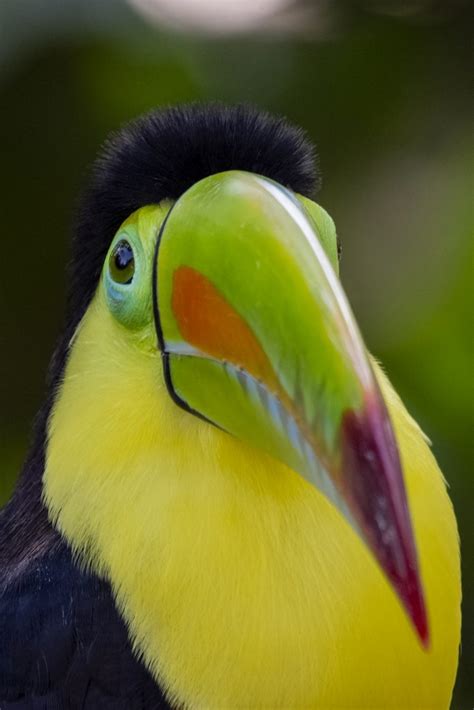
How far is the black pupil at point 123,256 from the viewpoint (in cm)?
148

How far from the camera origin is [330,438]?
44.5 inches

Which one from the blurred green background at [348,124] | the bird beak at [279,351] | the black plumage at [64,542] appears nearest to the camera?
the bird beak at [279,351]

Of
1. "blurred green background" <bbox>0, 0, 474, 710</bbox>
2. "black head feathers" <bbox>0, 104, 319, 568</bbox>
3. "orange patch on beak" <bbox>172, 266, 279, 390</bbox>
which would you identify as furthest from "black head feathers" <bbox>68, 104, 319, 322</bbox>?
"blurred green background" <bbox>0, 0, 474, 710</bbox>

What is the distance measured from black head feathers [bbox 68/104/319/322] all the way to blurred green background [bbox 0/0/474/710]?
0.96 metres

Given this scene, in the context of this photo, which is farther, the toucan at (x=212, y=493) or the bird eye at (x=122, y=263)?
the bird eye at (x=122, y=263)

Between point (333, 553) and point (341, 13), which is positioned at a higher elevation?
point (341, 13)

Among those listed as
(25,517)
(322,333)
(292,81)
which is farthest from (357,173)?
(322,333)

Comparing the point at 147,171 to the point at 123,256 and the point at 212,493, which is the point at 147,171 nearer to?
the point at 123,256

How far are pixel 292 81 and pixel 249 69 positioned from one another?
122 mm

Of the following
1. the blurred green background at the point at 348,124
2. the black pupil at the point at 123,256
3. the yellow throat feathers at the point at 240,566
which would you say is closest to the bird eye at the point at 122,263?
the black pupil at the point at 123,256

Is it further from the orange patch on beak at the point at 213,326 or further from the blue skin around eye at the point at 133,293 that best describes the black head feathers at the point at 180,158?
the orange patch on beak at the point at 213,326

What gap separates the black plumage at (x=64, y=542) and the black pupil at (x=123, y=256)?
54mm

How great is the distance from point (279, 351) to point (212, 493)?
0.22 meters

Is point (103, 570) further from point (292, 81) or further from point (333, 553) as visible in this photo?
point (292, 81)
